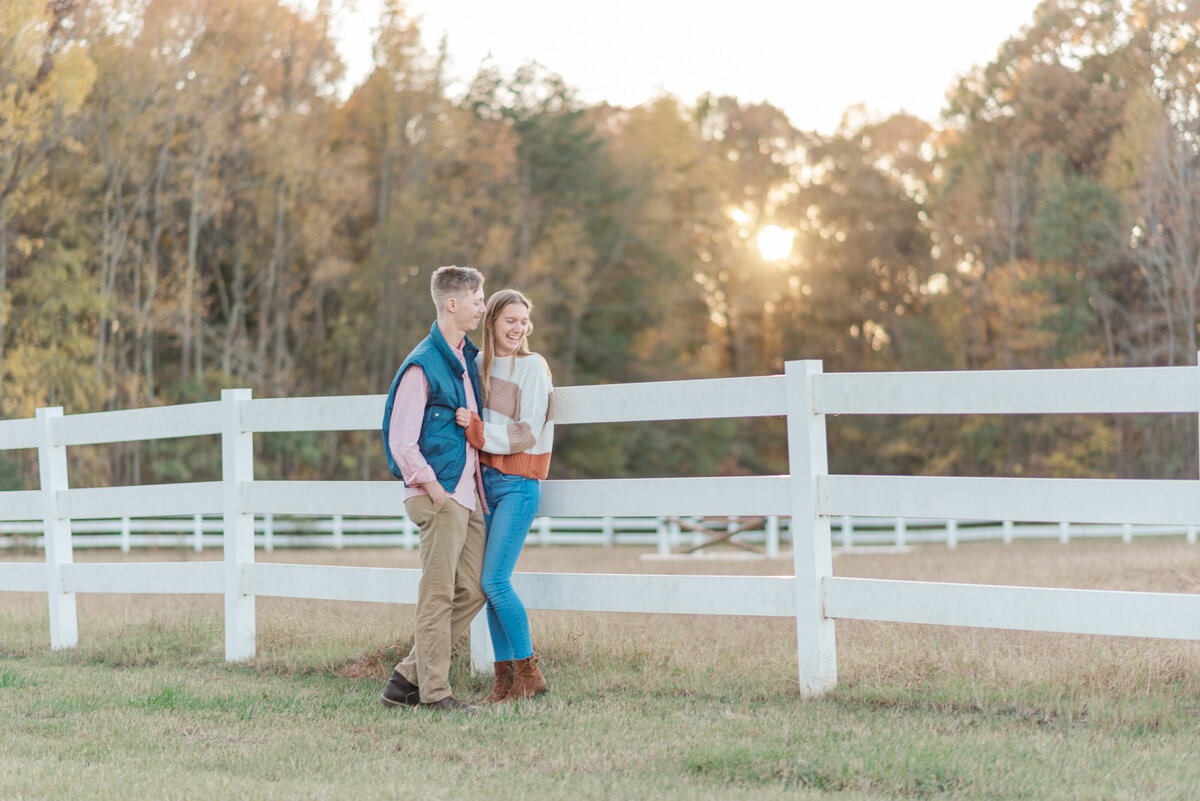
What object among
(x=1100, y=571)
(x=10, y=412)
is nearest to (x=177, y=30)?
(x=10, y=412)

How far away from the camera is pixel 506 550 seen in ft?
17.8

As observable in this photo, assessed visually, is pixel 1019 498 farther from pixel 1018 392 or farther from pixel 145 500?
pixel 145 500

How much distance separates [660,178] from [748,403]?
4217 cm

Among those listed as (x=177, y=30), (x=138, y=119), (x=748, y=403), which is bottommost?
(x=748, y=403)

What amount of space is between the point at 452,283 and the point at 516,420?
63 centimetres

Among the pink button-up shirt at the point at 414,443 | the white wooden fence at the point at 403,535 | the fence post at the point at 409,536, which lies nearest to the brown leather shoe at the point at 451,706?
the pink button-up shirt at the point at 414,443

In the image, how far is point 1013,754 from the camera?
14.1 ft

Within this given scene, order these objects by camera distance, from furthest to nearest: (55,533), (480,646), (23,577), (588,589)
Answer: (23,577), (55,533), (480,646), (588,589)

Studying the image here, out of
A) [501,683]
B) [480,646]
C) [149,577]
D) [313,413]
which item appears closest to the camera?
[501,683]

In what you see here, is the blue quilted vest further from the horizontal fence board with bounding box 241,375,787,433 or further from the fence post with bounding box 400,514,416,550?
the fence post with bounding box 400,514,416,550

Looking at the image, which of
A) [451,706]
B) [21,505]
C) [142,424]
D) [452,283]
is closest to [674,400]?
[452,283]

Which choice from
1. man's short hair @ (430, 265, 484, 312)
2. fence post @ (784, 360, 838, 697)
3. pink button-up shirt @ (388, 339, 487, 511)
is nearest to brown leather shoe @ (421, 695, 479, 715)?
pink button-up shirt @ (388, 339, 487, 511)

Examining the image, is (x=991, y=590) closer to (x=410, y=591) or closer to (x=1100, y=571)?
(x=410, y=591)

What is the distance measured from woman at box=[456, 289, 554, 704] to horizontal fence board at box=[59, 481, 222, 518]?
2111mm
